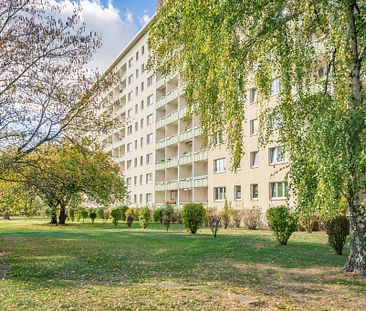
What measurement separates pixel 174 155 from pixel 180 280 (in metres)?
44.0

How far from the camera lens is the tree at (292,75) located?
8172 millimetres

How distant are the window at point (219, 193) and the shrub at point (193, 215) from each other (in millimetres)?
14227

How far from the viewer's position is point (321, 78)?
10.7 meters

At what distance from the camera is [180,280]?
380 inches

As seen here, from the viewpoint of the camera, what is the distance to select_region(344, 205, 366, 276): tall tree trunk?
10141mm

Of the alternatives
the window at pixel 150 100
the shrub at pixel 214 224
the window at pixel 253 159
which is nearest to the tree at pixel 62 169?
the shrub at pixel 214 224

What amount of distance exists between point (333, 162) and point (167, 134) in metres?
46.1

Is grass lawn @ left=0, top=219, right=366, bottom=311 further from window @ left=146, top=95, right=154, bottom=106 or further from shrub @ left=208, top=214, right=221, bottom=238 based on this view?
window @ left=146, top=95, right=154, bottom=106

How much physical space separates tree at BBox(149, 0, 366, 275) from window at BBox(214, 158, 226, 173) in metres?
28.1

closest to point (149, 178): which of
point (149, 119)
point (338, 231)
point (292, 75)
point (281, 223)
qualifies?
point (149, 119)

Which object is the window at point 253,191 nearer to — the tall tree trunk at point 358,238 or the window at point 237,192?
the window at point 237,192

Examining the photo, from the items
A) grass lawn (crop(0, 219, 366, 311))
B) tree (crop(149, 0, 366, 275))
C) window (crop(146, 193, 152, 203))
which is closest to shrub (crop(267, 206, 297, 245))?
grass lawn (crop(0, 219, 366, 311))

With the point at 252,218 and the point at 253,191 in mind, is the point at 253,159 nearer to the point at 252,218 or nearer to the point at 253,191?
the point at 253,191

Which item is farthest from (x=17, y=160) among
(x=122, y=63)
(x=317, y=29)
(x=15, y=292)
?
(x=122, y=63)
